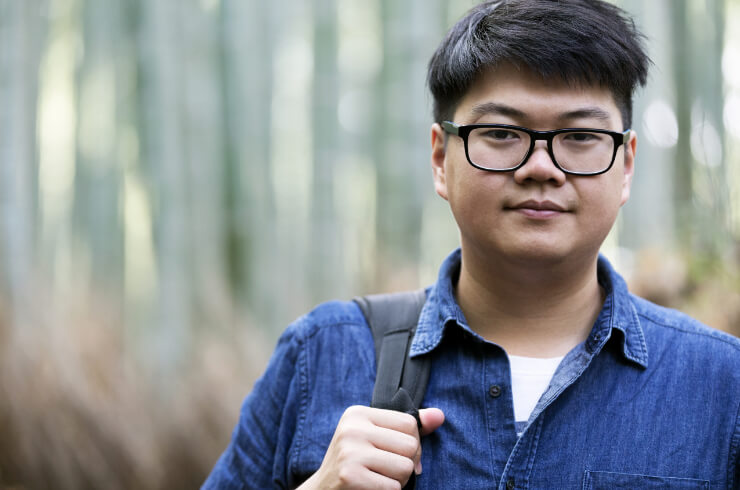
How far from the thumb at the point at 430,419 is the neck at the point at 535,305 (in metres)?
0.20

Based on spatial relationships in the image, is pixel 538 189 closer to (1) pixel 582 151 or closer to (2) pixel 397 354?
(1) pixel 582 151

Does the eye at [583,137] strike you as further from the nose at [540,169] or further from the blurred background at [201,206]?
the blurred background at [201,206]

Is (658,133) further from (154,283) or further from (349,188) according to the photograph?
(154,283)

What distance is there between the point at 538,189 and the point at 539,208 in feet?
0.10

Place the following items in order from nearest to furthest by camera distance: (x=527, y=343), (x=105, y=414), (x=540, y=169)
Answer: (x=540, y=169), (x=527, y=343), (x=105, y=414)

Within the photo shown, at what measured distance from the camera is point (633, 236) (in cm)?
457

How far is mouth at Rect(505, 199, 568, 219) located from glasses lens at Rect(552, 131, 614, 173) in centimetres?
7

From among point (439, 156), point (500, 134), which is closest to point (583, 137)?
point (500, 134)

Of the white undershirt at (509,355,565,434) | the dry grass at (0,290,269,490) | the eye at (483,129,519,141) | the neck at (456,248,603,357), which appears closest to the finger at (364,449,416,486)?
the white undershirt at (509,355,565,434)

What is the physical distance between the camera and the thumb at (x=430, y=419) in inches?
47.4

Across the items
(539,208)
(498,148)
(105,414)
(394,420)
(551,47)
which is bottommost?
(105,414)

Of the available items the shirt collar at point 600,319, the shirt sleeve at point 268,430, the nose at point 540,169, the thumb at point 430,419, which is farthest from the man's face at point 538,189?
the shirt sleeve at point 268,430

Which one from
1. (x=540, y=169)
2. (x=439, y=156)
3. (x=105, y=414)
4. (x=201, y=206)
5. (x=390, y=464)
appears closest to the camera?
(x=390, y=464)

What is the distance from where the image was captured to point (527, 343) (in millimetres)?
1339
